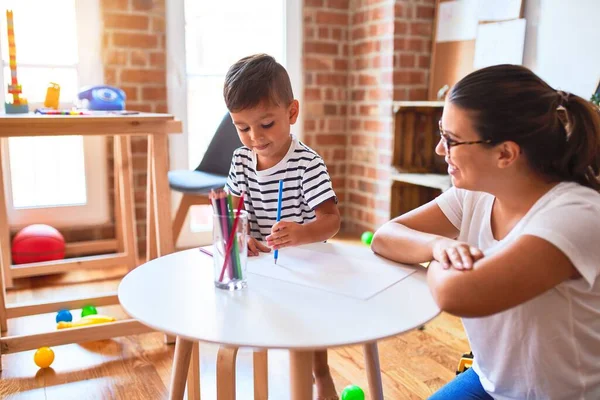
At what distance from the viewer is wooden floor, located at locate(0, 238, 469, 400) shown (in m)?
1.72

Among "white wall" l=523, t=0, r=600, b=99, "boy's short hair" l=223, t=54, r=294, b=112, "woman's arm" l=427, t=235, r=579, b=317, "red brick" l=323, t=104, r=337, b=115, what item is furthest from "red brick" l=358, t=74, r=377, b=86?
"woman's arm" l=427, t=235, r=579, b=317

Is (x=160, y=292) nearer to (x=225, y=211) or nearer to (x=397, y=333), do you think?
(x=225, y=211)

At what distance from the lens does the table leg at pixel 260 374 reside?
148 cm

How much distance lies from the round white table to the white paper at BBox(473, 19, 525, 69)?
6.83 feet

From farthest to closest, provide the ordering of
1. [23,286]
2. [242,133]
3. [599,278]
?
[23,286] < [242,133] < [599,278]

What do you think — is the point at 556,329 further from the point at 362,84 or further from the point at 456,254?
the point at 362,84

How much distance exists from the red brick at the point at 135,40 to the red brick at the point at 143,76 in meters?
0.14

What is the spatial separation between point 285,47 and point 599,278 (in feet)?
9.54

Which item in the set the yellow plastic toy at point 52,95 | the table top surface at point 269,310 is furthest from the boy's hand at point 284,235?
the yellow plastic toy at point 52,95

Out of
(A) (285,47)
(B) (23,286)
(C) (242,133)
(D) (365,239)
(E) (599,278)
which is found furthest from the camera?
(A) (285,47)

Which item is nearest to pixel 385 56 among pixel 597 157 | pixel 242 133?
pixel 242 133

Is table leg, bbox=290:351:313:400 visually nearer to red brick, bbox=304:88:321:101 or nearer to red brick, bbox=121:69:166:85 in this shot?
red brick, bbox=121:69:166:85

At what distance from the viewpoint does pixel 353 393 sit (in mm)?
1615

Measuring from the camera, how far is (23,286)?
269 centimetres
